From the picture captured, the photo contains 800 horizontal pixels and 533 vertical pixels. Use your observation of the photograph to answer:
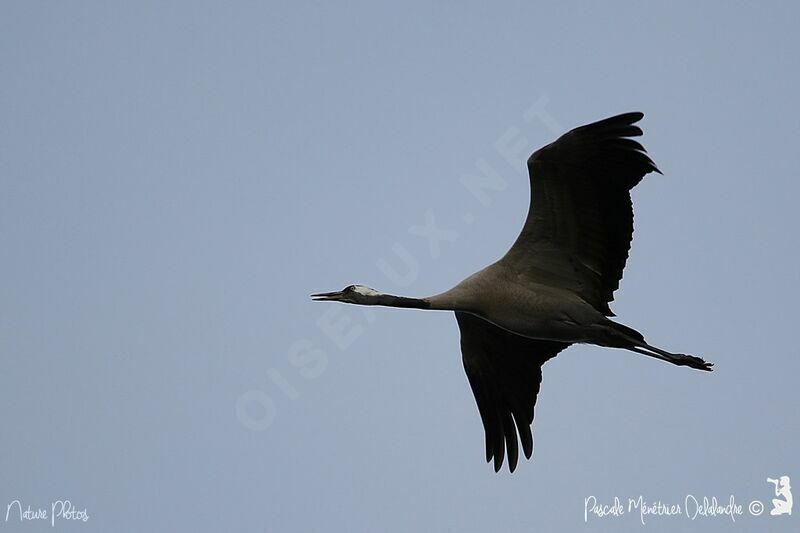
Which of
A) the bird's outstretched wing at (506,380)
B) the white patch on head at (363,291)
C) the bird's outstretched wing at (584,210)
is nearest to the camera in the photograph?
the bird's outstretched wing at (584,210)

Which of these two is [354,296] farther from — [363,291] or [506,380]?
[506,380]

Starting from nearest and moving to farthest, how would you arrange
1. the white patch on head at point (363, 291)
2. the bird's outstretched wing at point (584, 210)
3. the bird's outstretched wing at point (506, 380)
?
1. the bird's outstretched wing at point (584, 210)
2. the white patch on head at point (363, 291)
3. the bird's outstretched wing at point (506, 380)

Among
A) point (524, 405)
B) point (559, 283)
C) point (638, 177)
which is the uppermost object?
point (638, 177)

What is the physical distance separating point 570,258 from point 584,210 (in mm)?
575

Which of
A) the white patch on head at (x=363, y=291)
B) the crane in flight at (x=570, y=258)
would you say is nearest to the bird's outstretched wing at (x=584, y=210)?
the crane in flight at (x=570, y=258)

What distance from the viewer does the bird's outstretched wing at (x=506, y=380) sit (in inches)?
500

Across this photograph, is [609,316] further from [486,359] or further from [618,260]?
[486,359]

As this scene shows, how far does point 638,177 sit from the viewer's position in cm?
1074

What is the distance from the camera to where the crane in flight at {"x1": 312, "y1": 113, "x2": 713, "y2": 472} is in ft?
34.8

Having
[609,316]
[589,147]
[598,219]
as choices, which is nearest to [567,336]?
[609,316]

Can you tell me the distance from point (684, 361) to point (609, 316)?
91cm

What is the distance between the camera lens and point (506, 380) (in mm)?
12797

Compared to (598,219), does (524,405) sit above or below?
below

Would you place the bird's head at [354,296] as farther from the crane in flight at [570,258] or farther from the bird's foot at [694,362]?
the bird's foot at [694,362]
